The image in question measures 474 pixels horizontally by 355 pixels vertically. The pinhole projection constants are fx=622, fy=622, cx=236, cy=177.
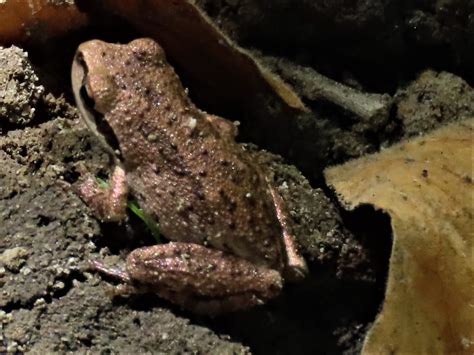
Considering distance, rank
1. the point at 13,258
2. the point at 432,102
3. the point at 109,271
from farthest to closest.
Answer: the point at 432,102, the point at 109,271, the point at 13,258

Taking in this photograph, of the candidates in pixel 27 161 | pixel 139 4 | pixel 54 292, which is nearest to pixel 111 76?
pixel 139 4

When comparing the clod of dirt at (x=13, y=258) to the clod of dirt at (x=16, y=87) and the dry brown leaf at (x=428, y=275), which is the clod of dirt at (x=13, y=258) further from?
the dry brown leaf at (x=428, y=275)

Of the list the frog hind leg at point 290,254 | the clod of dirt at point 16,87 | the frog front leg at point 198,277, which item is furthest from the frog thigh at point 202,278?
the clod of dirt at point 16,87

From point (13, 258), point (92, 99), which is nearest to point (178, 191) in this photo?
point (92, 99)

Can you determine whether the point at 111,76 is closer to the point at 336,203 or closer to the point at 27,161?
the point at 27,161

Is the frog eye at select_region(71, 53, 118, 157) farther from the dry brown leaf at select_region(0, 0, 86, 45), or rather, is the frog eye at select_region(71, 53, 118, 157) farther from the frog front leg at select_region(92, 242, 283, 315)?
the frog front leg at select_region(92, 242, 283, 315)

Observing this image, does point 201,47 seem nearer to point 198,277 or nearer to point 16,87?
point 16,87
